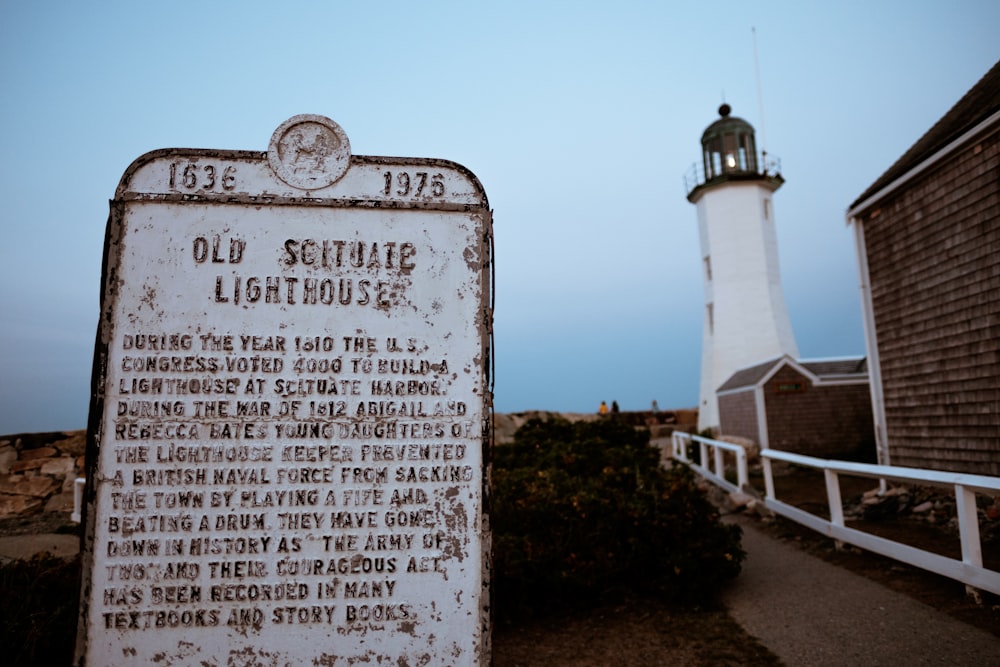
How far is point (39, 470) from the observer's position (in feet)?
24.5

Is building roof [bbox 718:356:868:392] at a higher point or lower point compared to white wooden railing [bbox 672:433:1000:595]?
higher

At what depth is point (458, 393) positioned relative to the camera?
303cm

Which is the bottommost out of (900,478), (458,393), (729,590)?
(729,590)

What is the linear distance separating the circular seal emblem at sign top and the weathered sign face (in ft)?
0.03

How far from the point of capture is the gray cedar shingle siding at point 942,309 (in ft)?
26.6

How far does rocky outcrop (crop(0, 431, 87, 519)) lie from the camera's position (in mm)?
7172

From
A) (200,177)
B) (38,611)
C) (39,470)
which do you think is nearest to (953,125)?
(200,177)

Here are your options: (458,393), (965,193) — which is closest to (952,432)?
(965,193)

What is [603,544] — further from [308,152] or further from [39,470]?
[39,470]

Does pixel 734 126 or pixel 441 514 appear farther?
pixel 734 126

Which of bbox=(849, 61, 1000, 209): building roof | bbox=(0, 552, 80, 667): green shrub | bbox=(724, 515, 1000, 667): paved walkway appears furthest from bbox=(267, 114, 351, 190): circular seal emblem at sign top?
bbox=(849, 61, 1000, 209): building roof

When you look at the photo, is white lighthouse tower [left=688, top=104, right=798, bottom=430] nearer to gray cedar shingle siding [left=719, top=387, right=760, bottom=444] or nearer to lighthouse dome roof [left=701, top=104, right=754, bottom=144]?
lighthouse dome roof [left=701, top=104, right=754, bottom=144]

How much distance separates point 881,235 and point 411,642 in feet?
36.5

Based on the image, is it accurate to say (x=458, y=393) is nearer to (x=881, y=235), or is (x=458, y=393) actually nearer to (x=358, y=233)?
(x=358, y=233)
